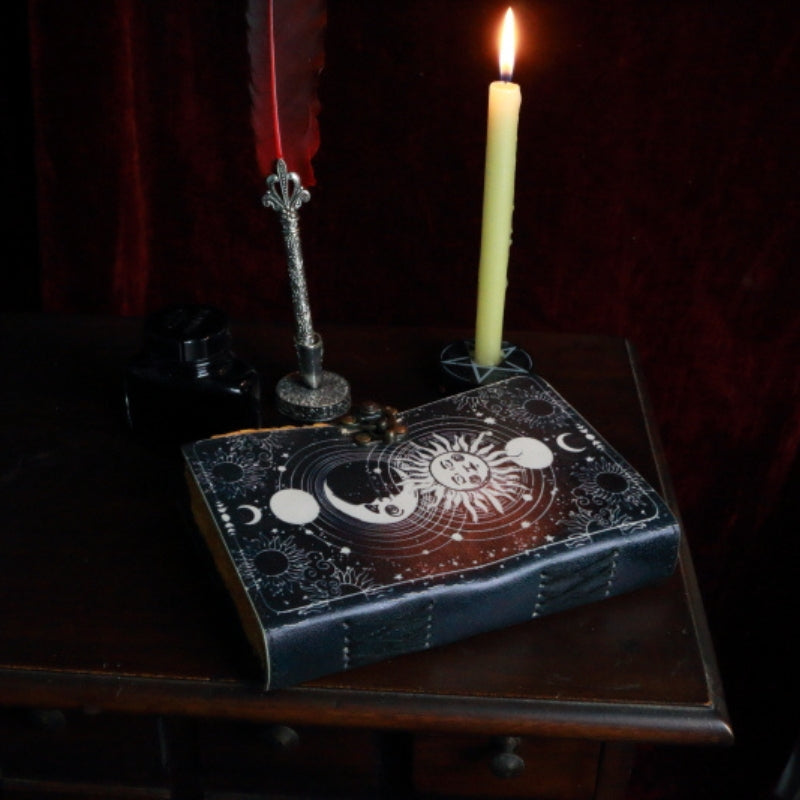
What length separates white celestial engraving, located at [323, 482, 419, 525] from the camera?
0.63m

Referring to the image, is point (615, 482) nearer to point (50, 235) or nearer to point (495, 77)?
point (495, 77)

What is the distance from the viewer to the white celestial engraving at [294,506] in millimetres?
626

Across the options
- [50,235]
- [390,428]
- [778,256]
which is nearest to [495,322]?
[390,428]

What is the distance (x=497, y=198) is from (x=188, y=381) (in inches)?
10.6

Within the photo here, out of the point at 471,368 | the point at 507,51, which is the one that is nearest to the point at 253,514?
the point at 471,368

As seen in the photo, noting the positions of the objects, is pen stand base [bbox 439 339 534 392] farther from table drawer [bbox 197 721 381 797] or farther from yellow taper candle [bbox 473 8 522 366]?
table drawer [bbox 197 721 381 797]

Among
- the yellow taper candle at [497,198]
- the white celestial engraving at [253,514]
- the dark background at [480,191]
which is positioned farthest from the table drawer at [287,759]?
the dark background at [480,191]

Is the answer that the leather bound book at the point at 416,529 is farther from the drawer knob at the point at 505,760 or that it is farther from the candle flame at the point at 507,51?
the candle flame at the point at 507,51

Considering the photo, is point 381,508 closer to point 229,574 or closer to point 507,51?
point 229,574

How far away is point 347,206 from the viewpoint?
1.10m

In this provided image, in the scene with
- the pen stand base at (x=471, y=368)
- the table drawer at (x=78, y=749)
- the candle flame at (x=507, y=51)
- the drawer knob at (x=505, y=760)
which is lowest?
the table drawer at (x=78, y=749)

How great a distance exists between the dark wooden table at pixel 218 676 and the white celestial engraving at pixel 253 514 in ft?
0.13

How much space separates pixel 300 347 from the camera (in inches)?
31.0

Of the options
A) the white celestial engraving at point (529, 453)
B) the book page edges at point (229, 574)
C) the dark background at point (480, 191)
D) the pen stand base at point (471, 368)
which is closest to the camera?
the book page edges at point (229, 574)
